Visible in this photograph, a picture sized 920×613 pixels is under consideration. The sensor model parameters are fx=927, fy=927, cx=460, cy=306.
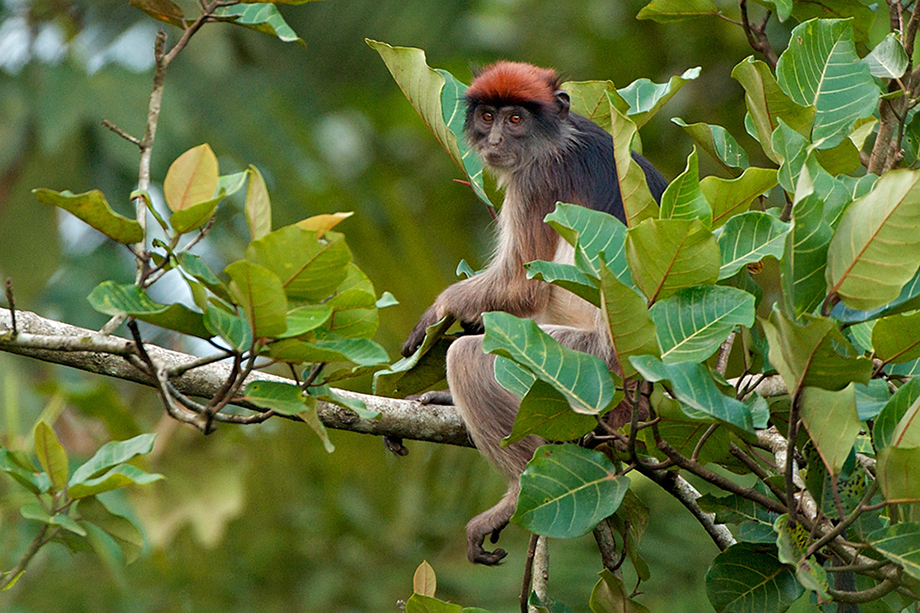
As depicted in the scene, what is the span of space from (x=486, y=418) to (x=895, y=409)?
1.54 m

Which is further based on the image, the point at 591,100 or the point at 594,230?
the point at 591,100

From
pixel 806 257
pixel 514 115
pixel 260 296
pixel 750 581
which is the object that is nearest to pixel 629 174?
pixel 806 257

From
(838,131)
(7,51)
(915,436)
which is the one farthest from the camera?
(7,51)

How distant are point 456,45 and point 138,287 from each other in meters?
8.92

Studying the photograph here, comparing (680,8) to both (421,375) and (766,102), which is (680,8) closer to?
(766,102)

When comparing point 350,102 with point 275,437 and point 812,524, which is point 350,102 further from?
Answer: point 812,524

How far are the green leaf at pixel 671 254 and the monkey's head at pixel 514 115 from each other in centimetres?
220

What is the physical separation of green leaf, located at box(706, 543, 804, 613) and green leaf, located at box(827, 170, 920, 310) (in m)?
0.70

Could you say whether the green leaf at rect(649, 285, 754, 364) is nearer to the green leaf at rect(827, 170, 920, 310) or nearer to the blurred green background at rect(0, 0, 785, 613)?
the green leaf at rect(827, 170, 920, 310)

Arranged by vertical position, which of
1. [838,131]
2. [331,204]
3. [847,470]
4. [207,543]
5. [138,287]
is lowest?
[207,543]

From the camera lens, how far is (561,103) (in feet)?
11.9

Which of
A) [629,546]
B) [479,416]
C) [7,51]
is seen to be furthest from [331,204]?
[7,51]

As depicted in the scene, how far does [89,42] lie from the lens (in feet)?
31.3

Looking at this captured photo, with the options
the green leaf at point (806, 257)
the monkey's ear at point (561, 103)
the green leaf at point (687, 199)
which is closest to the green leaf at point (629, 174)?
the green leaf at point (687, 199)
